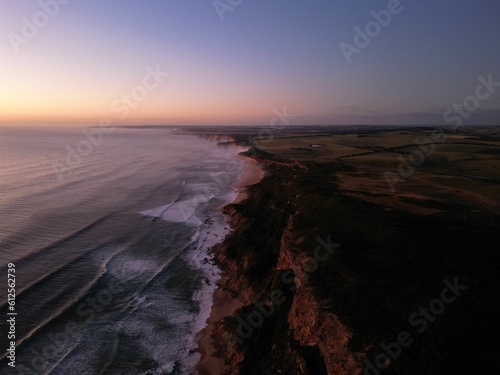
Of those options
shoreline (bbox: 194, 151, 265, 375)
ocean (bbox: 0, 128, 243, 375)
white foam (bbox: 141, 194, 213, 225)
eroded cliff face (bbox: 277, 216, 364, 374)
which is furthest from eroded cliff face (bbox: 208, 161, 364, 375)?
white foam (bbox: 141, 194, 213, 225)

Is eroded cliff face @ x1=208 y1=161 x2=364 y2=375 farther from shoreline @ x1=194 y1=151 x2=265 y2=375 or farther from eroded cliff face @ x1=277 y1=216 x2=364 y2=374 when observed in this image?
shoreline @ x1=194 y1=151 x2=265 y2=375

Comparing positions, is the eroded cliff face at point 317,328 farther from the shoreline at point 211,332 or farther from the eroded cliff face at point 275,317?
the shoreline at point 211,332

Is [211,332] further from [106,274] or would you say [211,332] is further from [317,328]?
[106,274]

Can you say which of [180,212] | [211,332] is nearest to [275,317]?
[211,332]

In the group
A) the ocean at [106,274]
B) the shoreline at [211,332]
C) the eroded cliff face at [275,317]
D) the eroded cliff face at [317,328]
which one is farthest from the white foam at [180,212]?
the eroded cliff face at [317,328]

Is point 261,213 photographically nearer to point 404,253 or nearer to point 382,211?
point 382,211

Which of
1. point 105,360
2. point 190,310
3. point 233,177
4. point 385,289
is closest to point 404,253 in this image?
point 385,289

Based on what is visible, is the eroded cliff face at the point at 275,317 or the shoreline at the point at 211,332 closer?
the eroded cliff face at the point at 275,317
